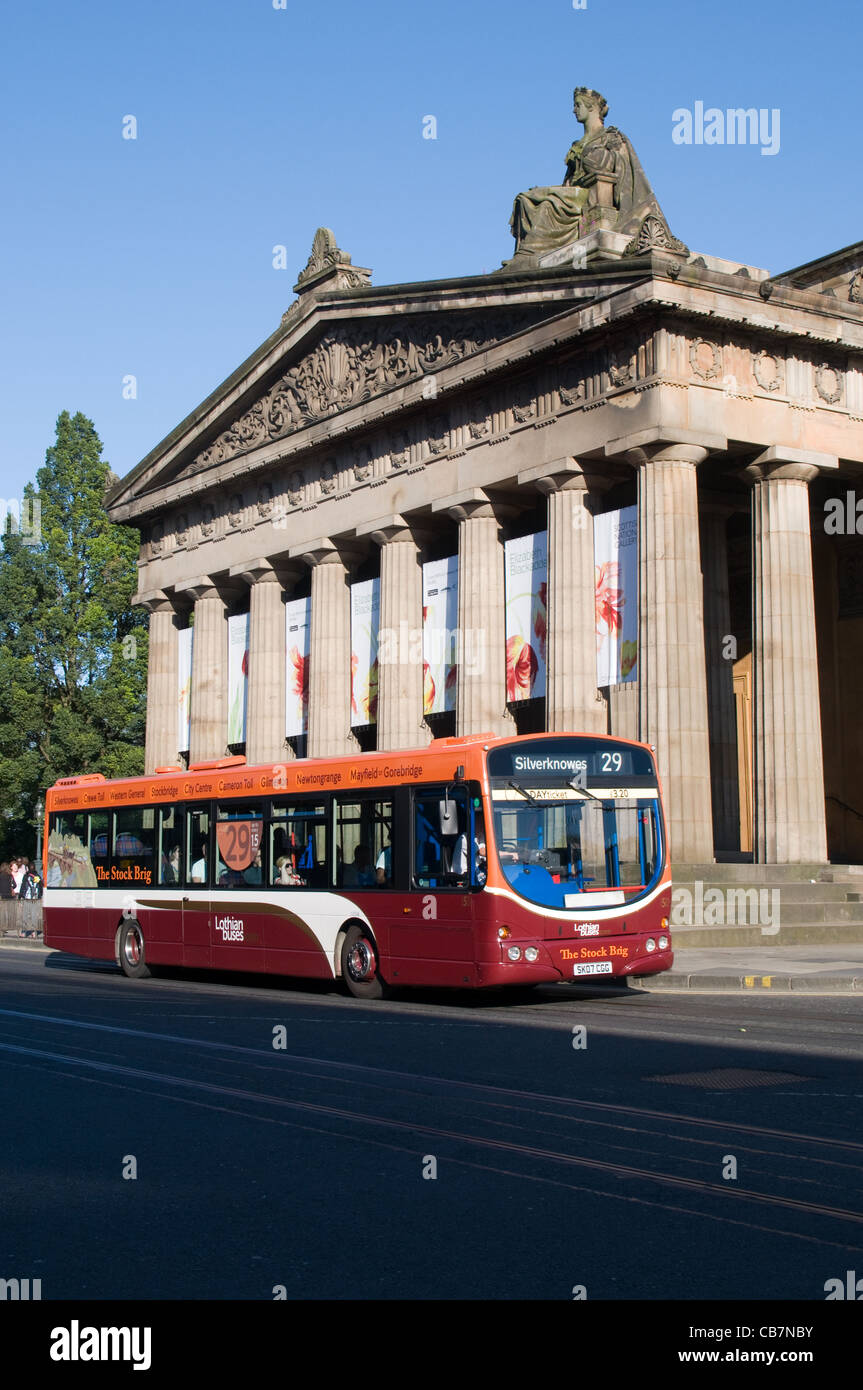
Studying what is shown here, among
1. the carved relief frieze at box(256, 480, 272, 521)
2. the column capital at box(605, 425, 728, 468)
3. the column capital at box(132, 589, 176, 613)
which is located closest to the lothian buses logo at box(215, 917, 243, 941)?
the column capital at box(605, 425, 728, 468)

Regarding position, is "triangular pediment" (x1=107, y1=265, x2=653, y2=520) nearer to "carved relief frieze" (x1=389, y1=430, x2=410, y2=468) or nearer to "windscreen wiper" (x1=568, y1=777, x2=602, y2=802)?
"carved relief frieze" (x1=389, y1=430, x2=410, y2=468)

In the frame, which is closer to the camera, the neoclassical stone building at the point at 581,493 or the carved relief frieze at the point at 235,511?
the neoclassical stone building at the point at 581,493

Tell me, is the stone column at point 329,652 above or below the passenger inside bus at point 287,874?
above

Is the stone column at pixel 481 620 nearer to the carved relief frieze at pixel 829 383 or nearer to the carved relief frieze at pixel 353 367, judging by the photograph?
the carved relief frieze at pixel 353 367

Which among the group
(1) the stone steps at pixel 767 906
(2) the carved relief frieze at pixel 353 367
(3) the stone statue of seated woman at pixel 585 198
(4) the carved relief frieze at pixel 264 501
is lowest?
(1) the stone steps at pixel 767 906

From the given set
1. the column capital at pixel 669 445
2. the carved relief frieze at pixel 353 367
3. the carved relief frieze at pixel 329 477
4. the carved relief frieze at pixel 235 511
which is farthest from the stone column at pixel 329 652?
the column capital at pixel 669 445

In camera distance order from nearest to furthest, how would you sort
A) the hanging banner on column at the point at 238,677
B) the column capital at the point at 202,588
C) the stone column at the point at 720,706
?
the stone column at the point at 720,706 → the hanging banner on column at the point at 238,677 → the column capital at the point at 202,588

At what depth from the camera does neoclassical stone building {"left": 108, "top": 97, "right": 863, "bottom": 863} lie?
2994 centimetres

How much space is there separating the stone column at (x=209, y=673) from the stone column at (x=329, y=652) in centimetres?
634

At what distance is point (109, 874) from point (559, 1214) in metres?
18.5

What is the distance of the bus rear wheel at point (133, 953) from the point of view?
23.6 meters

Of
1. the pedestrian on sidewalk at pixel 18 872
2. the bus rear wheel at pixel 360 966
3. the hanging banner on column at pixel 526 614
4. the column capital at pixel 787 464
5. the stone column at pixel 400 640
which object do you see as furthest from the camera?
the pedestrian on sidewalk at pixel 18 872
